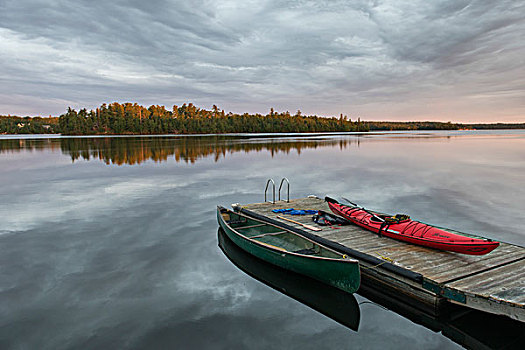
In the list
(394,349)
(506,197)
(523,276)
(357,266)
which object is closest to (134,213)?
(357,266)

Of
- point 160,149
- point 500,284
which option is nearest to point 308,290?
point 500,284

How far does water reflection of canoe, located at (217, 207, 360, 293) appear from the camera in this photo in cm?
898

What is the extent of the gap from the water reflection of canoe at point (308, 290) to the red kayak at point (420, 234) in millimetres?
2824

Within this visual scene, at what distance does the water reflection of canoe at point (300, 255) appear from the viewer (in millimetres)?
8984

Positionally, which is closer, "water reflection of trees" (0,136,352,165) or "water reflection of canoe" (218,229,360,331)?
"water reflection of canoe" (218,229,360,331)

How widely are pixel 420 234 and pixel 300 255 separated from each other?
12.9 ft

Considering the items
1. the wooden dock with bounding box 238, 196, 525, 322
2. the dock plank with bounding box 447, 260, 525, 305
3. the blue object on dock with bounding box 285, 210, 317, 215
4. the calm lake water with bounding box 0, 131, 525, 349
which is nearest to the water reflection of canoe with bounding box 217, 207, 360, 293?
the calm lake water with bounding box 0, 131, 525, 349

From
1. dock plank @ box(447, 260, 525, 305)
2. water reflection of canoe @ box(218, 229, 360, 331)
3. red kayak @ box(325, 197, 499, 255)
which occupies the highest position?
red kayak @ box(325, 197, 499, 255)

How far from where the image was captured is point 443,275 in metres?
8.45

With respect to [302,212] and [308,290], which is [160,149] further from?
[308,290]

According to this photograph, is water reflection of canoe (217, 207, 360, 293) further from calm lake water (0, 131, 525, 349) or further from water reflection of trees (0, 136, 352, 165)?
water reflection of trees (0, 136, 352, 165)

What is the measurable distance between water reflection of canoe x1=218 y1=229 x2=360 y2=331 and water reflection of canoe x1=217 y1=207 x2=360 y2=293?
415 millimetres

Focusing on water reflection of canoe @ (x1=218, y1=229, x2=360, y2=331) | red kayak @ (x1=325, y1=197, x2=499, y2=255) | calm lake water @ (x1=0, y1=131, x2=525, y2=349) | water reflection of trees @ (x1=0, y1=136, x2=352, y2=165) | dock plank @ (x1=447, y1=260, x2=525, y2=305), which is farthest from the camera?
water reflection of trees @ (x1=0, y1=136, x2=352, y2=165)

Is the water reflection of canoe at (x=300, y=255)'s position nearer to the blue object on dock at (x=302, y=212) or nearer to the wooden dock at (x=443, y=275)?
the wooden dock at (x=443, y=275)
